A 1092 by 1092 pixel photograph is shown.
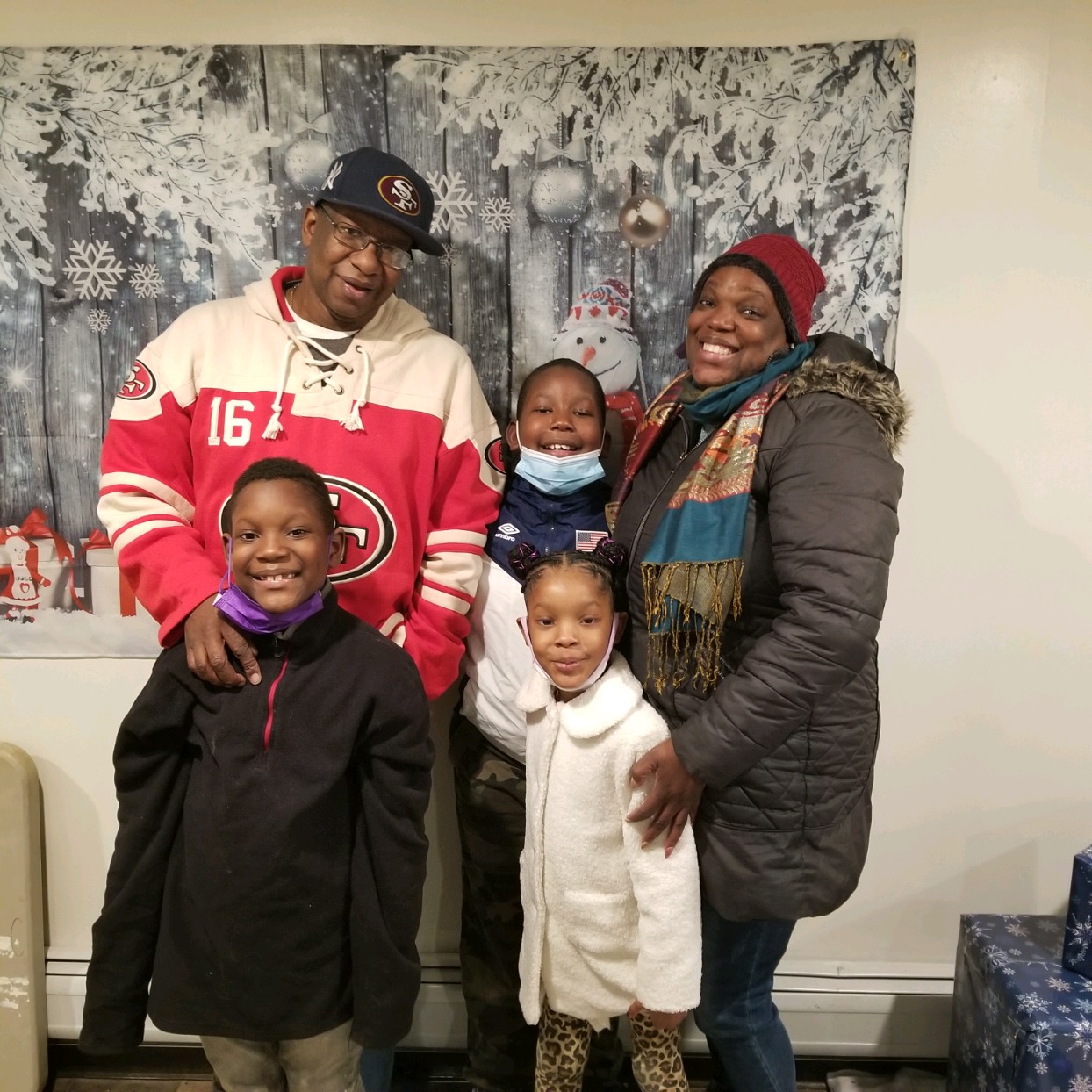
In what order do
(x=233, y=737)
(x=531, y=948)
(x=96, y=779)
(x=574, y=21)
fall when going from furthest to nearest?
(x=96, y=779) < (x=574, y=21) < (x=531, y=948) < (x=233, y=737)

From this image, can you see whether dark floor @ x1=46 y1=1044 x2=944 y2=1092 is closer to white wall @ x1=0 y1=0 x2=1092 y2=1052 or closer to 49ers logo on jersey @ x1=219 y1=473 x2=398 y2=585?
white wall @ x1=0 y1=0 x2=1092 y2=1052

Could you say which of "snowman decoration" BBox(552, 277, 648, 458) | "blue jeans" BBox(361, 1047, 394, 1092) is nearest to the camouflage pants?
"blue jeans" BBox(361, 1047, 394, 1092)

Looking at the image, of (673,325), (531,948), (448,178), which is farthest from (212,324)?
(531,948)

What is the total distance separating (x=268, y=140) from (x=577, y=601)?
1185mm

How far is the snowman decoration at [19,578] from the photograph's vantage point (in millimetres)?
1854

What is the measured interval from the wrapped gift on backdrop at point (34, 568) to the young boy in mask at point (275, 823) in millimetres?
717

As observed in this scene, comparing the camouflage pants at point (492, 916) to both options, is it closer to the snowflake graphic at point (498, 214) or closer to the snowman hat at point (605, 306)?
the snowman hat at point (605, 306)

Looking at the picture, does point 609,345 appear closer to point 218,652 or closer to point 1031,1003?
point 218,652

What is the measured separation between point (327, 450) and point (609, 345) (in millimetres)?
666

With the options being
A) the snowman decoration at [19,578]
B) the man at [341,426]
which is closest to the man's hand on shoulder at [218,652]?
the man at [341,426]

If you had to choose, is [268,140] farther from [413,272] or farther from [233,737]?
[233,737]

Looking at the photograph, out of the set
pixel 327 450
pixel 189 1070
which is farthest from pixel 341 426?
pixel 189 1070

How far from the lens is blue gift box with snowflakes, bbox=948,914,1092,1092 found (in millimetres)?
1470

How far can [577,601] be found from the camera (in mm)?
1335
